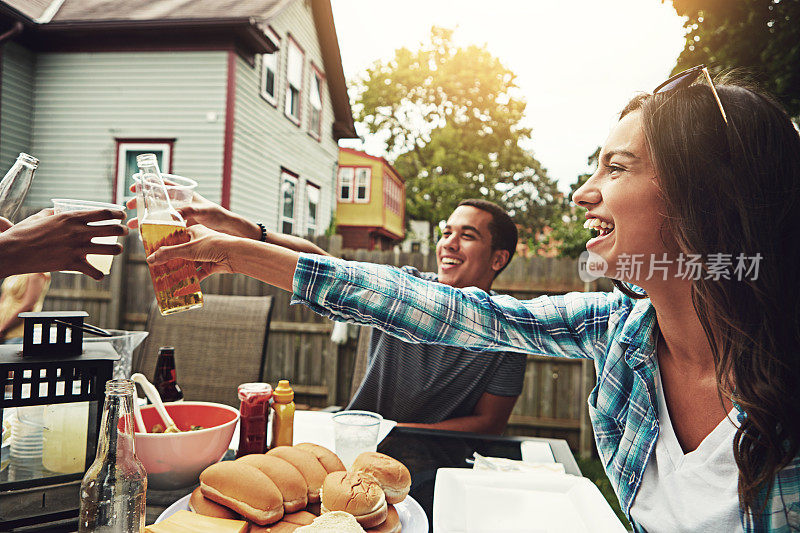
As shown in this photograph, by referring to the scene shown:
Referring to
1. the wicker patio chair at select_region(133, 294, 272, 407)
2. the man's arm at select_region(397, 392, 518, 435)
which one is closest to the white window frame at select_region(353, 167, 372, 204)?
the wicker patio chair at select_region(133, 294, 272, 407)

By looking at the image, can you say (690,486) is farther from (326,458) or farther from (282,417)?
(282,417)

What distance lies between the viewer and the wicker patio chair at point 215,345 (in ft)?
6.48

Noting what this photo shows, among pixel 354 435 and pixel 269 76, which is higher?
pixel 269 76

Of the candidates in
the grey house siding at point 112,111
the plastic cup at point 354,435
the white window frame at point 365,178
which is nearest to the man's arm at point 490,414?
the plastic cup at point 354,435

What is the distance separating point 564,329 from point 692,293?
333mm

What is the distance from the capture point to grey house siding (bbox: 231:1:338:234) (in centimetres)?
644

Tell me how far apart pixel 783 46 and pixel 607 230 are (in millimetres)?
3987

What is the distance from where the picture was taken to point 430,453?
116 cm

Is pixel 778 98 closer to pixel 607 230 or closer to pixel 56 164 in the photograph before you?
pixel 607 230

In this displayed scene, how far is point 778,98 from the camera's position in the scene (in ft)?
2.64

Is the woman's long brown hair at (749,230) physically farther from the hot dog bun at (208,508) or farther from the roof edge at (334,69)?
the roof edge at (334,69)

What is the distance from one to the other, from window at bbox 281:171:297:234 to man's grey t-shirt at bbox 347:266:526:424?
20.1 feet

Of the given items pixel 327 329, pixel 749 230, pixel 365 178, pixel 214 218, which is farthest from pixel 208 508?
pixel 365 178

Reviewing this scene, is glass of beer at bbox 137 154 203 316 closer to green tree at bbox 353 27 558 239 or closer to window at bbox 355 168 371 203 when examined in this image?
window at bbox 355 168 371 203
